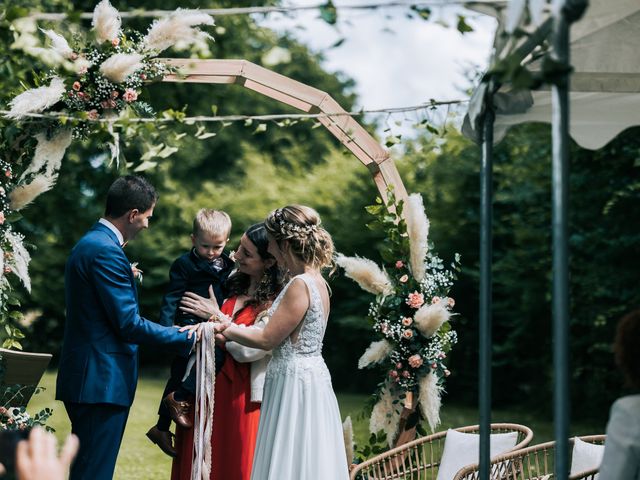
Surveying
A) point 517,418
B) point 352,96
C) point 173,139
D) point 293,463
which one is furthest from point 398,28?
point 352,96

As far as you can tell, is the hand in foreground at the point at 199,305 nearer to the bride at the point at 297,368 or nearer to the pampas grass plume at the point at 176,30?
the bride at the point at 297,368

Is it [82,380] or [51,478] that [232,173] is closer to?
[82,380]

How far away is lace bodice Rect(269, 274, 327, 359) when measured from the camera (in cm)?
446

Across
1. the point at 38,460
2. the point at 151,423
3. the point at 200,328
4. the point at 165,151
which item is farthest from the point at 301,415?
the point at 151,423

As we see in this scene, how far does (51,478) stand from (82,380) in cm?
251

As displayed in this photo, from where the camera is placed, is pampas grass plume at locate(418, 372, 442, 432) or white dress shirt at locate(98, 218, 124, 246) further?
pampas grass plume at locate(418, 372, 442, 432)

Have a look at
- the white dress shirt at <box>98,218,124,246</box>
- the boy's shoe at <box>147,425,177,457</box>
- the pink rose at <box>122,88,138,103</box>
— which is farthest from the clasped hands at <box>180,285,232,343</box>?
the pink rose at <box>122,88,138,103</box>

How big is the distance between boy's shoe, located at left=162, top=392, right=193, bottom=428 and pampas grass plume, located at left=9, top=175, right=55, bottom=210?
1269 millimetres

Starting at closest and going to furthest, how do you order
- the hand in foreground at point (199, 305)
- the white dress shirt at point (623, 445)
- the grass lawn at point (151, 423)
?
the white dress shirt at point (623, 445), the hand in foreground at point (199, 305), the grass lawn at point (151, 423)

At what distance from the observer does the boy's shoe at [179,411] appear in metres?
4.80

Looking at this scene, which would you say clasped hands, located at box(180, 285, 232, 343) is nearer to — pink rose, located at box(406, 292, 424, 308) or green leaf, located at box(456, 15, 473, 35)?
pink rose, located at box(406, 292, 424, 308)

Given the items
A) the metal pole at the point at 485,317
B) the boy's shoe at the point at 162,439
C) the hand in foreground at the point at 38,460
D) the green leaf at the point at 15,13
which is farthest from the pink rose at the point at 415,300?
the hand in foreground at the point at 38,460

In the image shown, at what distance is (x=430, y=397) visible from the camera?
5484 mm

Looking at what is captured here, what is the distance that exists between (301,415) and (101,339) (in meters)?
1.01
